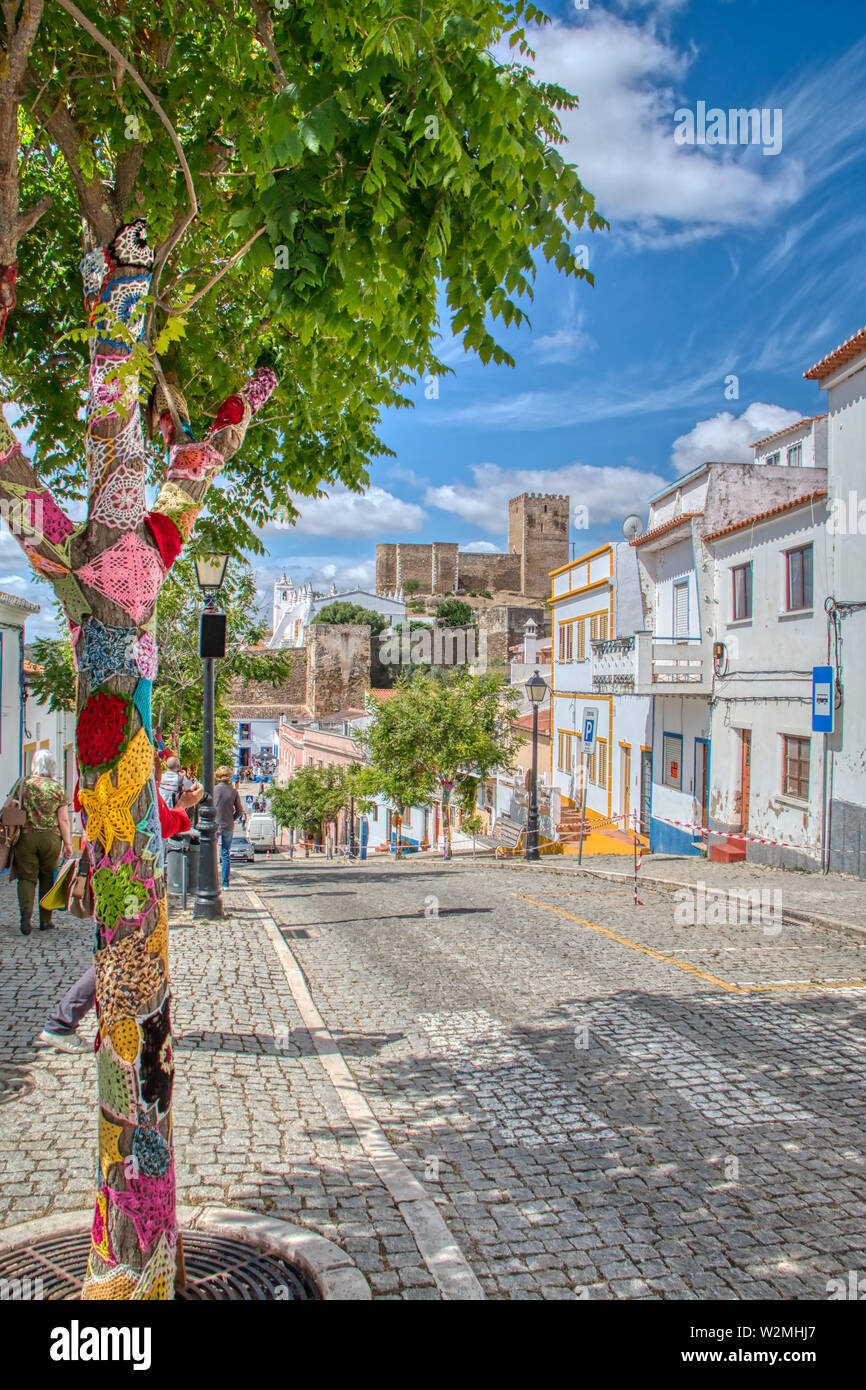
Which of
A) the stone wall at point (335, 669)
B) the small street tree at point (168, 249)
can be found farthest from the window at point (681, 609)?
the stone wall at point (335, 669)

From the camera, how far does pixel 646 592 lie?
78.1ft

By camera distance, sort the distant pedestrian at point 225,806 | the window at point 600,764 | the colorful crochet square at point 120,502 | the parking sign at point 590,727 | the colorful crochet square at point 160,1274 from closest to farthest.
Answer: the colorful crochet square at point 160,1274
the colorful crochet square at point 120,502
the distant pedestrian at point 225,806
the window at point 600,764
the parking sign at point 590,727

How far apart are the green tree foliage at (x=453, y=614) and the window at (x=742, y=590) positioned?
62444 mm

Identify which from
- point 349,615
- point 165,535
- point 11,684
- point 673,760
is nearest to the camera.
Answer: point 165,535

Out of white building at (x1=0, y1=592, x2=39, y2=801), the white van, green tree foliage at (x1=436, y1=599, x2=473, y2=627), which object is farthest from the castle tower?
white building at (x1=0, y1=592, x2=39, y2=801)

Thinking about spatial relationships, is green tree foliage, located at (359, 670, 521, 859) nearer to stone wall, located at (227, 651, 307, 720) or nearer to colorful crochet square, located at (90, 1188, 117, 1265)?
colorful crochet square, located at (90, 1188, 117, 1265)

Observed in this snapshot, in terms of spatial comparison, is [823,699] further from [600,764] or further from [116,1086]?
[116,1086]

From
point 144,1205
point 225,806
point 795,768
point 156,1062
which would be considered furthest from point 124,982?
point 795,768

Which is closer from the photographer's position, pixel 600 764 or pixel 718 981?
pixel 718 981

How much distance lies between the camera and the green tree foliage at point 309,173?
131 inches

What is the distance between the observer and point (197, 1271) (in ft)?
11.6

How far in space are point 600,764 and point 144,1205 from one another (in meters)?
24.0

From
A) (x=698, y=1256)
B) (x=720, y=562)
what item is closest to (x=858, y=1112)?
(x=698, y=1256)

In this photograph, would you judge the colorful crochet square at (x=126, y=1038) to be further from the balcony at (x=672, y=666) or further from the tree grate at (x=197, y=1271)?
the balcony at (x=672, y=666)
